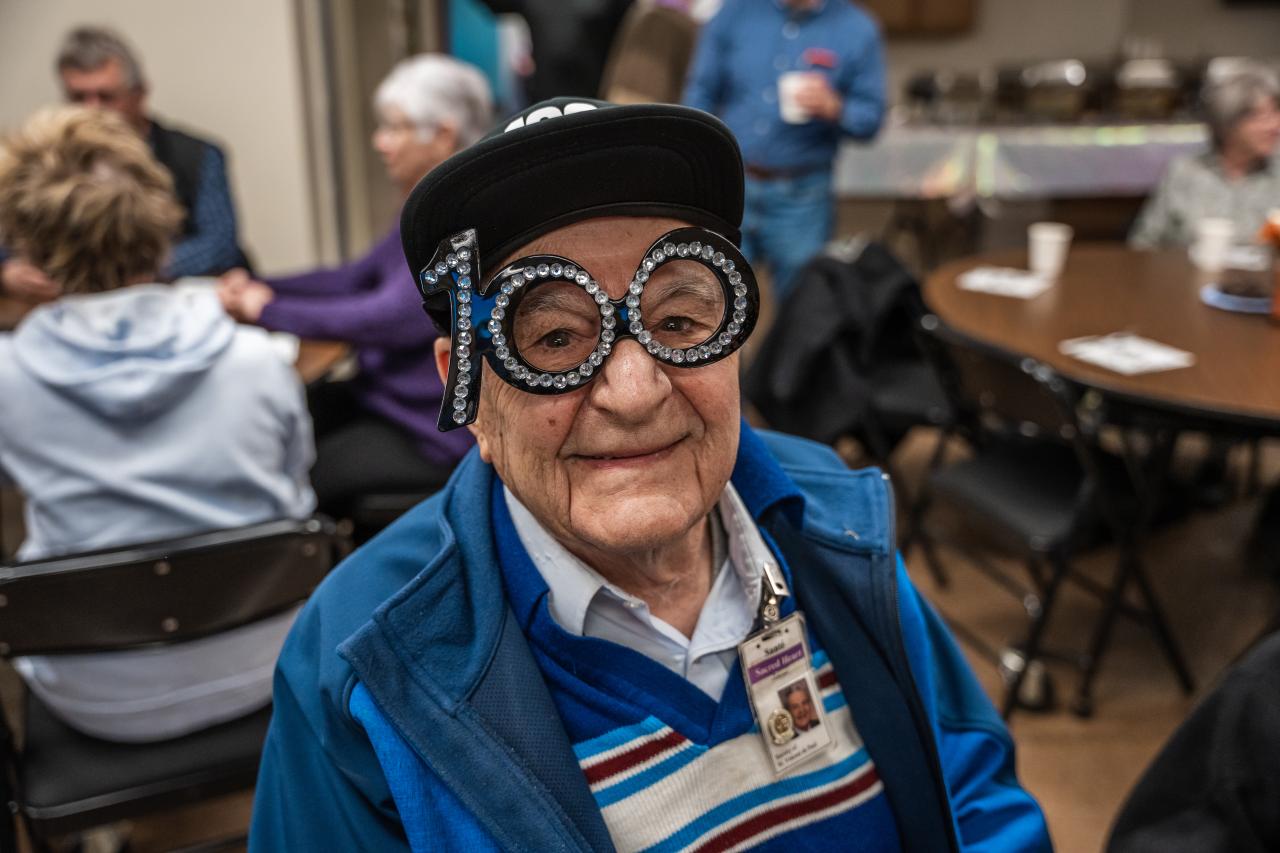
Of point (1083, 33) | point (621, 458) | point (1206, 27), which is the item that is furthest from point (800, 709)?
point (1206, 27)

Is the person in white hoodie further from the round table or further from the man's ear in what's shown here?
the round table

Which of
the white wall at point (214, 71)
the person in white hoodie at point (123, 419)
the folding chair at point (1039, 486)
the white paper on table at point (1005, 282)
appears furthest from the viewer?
the white wall at point (214, 71)

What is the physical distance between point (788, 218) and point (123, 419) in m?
3.06

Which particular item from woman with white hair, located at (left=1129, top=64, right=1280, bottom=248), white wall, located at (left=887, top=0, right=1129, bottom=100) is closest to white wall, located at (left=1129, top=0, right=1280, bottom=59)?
white wall, located at (left=887, top=0, right=1129, bottom=100)

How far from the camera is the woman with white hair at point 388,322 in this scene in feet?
8.39

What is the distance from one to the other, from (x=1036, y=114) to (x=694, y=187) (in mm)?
6902

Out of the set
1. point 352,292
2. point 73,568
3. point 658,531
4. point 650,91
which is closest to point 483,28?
point 650,91

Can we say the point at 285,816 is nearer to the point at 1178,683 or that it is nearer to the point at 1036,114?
the point at 1178,683

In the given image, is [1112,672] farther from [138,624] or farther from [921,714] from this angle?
[138,624]

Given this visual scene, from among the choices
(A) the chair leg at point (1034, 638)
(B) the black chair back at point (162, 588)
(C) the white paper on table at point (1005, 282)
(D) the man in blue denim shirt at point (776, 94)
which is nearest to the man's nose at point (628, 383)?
(B) the black chair back at point (162, 588)

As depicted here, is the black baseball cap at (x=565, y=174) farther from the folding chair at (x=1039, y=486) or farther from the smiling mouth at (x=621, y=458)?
the folding chair at (x=1039, y=486)

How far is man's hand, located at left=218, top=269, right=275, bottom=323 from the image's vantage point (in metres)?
2.61

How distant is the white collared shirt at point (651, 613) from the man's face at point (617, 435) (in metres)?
0.04

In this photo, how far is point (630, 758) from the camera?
3.18 ft
